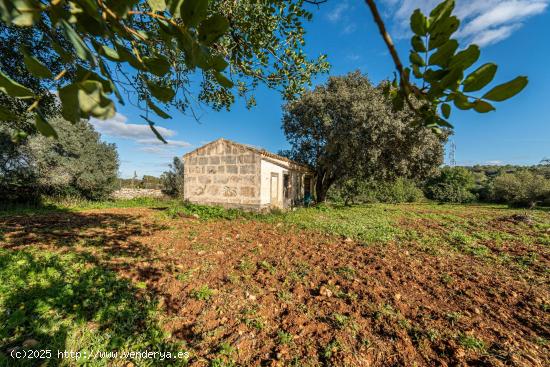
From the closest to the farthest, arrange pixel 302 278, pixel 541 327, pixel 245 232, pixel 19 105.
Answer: pixel 541 327 < pixel 302 278 < pixel 19 105 < pixel 245 232

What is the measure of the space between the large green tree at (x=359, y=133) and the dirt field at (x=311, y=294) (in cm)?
650

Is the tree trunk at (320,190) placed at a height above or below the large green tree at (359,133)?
below

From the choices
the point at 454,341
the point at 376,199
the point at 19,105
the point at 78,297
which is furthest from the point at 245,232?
the point at 376,199

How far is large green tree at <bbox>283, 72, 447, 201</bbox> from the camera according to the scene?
12.0 metres

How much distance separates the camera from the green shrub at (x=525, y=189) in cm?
1895

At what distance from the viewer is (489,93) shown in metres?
0.59

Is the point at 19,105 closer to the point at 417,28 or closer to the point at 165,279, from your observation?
the point at 165,279

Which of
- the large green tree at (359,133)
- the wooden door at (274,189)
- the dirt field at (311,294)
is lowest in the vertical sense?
the dirt field at (311,294)

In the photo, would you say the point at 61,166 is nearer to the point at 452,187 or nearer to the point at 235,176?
the point at 235,176

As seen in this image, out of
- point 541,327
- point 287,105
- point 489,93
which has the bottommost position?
point 541,327

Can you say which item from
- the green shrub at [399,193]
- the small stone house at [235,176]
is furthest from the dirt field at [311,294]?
the green shrub at [399,193]

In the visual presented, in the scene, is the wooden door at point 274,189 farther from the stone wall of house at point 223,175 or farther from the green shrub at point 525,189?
the green shrub at point 525,189

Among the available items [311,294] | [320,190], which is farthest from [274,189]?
[311,294]

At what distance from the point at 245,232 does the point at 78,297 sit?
4447mm
